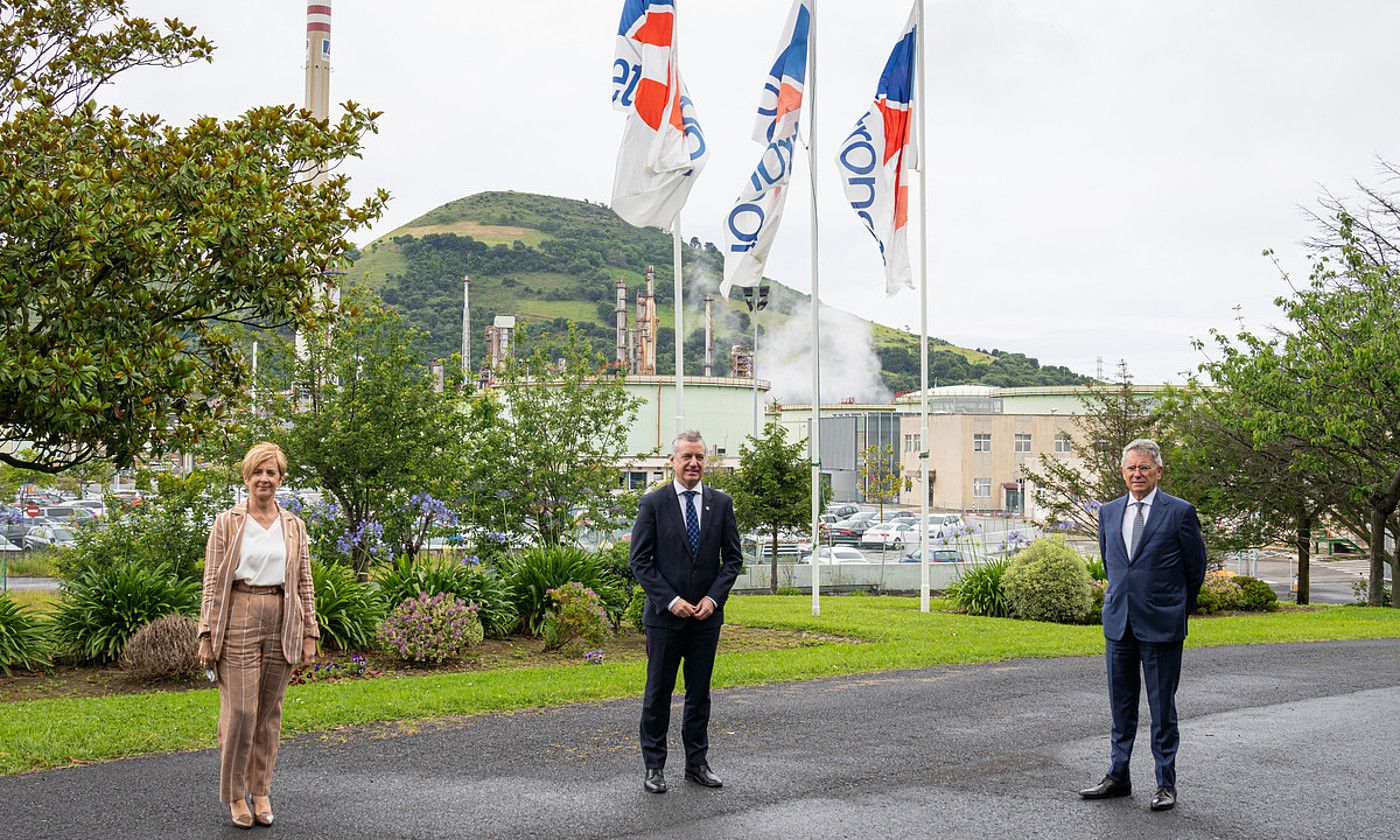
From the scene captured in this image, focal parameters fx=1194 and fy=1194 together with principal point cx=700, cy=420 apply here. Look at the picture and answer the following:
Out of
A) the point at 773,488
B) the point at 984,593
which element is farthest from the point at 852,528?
the point at 984,593

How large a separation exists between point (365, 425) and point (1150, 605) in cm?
1361

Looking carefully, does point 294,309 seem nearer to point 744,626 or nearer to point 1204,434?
point 744,626

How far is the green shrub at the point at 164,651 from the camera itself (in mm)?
11531

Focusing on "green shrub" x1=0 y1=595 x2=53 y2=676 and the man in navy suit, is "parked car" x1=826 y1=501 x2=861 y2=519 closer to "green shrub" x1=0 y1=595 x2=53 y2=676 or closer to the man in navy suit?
"green shrub" x1=0 y1=595 x2=53 y2=676

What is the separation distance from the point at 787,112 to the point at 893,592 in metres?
20.7

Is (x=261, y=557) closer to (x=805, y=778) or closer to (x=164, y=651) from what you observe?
(x=805, y=778)

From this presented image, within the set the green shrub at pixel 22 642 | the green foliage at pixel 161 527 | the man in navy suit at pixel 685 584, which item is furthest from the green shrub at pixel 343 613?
the man in navy suit at pixel 685 584

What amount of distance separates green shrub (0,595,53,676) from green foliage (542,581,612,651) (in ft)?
17.2

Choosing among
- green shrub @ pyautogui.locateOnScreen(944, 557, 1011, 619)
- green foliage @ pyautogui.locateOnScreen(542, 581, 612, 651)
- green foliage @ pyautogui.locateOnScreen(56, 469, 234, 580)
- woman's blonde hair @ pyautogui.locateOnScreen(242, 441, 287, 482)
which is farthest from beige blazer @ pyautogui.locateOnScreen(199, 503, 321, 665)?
green shrub @ pyautogui.locateOnScreen(944, 557, 1011, 619)

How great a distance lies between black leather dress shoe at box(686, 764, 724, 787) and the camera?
275 inches

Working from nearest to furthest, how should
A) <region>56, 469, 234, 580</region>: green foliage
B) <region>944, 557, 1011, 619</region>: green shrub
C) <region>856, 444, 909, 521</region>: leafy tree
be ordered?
1. <region>56, 469, 234, 580</region>: green foliage
2. <region>944, 557, 1011, 619</region>: green shrub
3. <region>856, 444, 909, 521</region>: leafy tree

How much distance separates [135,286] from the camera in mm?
10141

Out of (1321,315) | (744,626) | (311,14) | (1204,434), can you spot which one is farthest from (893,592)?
(311,14)

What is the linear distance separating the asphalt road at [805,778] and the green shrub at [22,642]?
5.54m
